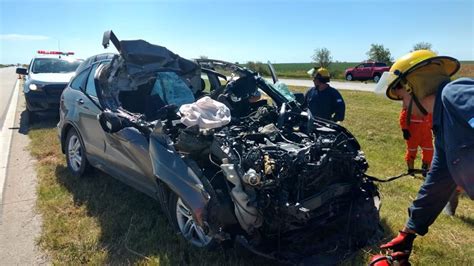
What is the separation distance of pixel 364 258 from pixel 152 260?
183 cm

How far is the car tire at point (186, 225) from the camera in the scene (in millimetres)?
3723

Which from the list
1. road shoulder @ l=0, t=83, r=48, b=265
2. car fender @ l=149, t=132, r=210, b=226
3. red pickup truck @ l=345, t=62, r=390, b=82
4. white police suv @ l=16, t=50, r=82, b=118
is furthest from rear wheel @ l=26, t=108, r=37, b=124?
red pickup truck @ l=345, t=62, r=390, b=82

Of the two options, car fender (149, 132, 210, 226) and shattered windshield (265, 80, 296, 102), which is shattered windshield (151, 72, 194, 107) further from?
car fender (149, 132, 210, 226)

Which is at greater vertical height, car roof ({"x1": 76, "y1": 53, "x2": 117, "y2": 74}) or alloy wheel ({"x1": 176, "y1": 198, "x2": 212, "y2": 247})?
car roof ({"x1": 76, "y1": 53, "x2": 117, "y2": 74})

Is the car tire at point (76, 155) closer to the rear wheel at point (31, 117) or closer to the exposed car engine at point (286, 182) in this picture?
the exposed car engine at point (286, 182)

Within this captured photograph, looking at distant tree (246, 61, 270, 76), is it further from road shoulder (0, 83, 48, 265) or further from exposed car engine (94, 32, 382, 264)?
road shoulder (0, 83, 48, 265)

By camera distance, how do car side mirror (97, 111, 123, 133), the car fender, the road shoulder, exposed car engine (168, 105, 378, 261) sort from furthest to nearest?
1. car side mirror (97, 111, 123, 133)
2. the road shoulder
3. the car fender
4. exposed car engine (168, 105, 378, 261)

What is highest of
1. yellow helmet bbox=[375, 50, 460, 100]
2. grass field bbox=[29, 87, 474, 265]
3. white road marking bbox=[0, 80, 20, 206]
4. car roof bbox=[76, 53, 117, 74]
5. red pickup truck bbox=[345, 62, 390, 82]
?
yellow helmet bbox=[375, 50, 460, 100]

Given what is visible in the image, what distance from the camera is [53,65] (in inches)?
480

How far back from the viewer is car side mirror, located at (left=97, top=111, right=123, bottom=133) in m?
4.38

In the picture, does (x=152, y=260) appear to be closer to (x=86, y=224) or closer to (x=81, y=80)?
(x=86, y=224)

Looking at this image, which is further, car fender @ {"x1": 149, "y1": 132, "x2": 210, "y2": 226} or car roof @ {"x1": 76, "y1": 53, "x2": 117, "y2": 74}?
car roof @ {"x1": 76, "y1": 53, "x2": 117, "y2": 74}

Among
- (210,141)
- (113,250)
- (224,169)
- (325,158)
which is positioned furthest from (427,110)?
(113,250)

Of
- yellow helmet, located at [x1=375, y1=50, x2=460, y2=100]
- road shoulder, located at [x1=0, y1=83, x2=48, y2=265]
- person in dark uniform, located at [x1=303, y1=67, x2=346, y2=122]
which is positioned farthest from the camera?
person in dark uniform, located at [x1=303, y1=67, x2=346, y2=122]
